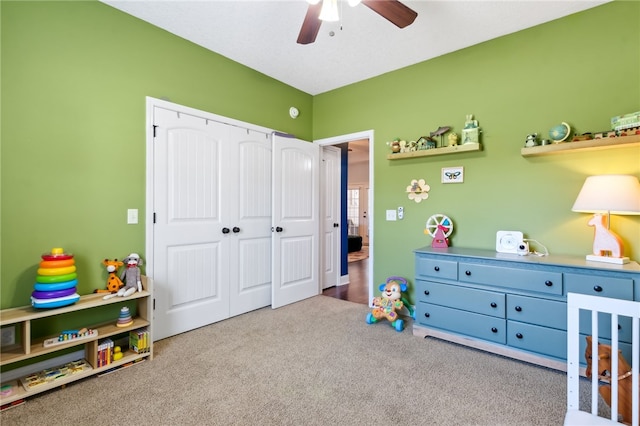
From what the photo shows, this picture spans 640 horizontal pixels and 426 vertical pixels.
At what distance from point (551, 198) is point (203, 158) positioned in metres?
3.17

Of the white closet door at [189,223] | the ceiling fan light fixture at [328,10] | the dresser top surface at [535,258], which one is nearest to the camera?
the ceiling fan light fixture at [328,10]

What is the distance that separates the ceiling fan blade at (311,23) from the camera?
1.87 m

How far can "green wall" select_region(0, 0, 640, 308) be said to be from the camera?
6.65 ft

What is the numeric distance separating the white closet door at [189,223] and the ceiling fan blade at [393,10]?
1.86 m

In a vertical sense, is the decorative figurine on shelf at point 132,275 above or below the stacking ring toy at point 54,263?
below

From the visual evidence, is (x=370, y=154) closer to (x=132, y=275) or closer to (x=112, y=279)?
(x=132, y=275)

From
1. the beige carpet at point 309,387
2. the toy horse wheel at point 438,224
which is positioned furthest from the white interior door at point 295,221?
the toy horse wheel at point 438,224

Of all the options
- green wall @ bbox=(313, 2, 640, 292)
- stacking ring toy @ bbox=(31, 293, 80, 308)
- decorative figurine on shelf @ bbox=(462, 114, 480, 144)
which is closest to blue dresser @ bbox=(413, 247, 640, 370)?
green wall @ bbox=(313, 2, 640, 292)

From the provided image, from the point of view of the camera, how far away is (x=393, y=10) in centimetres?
191

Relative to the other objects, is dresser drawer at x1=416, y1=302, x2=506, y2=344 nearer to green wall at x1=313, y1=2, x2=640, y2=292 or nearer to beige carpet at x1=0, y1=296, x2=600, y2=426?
beige carpet at x1=0, y1=296, x2=600, y2=426

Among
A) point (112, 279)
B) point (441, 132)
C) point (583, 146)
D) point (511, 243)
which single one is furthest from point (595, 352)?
point (112, 279)

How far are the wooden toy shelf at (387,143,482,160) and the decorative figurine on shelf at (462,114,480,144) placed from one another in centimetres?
8

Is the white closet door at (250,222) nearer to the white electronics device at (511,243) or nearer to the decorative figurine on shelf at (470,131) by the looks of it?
the decorative figurine on shelf at (470,131)

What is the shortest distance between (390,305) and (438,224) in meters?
0.96
